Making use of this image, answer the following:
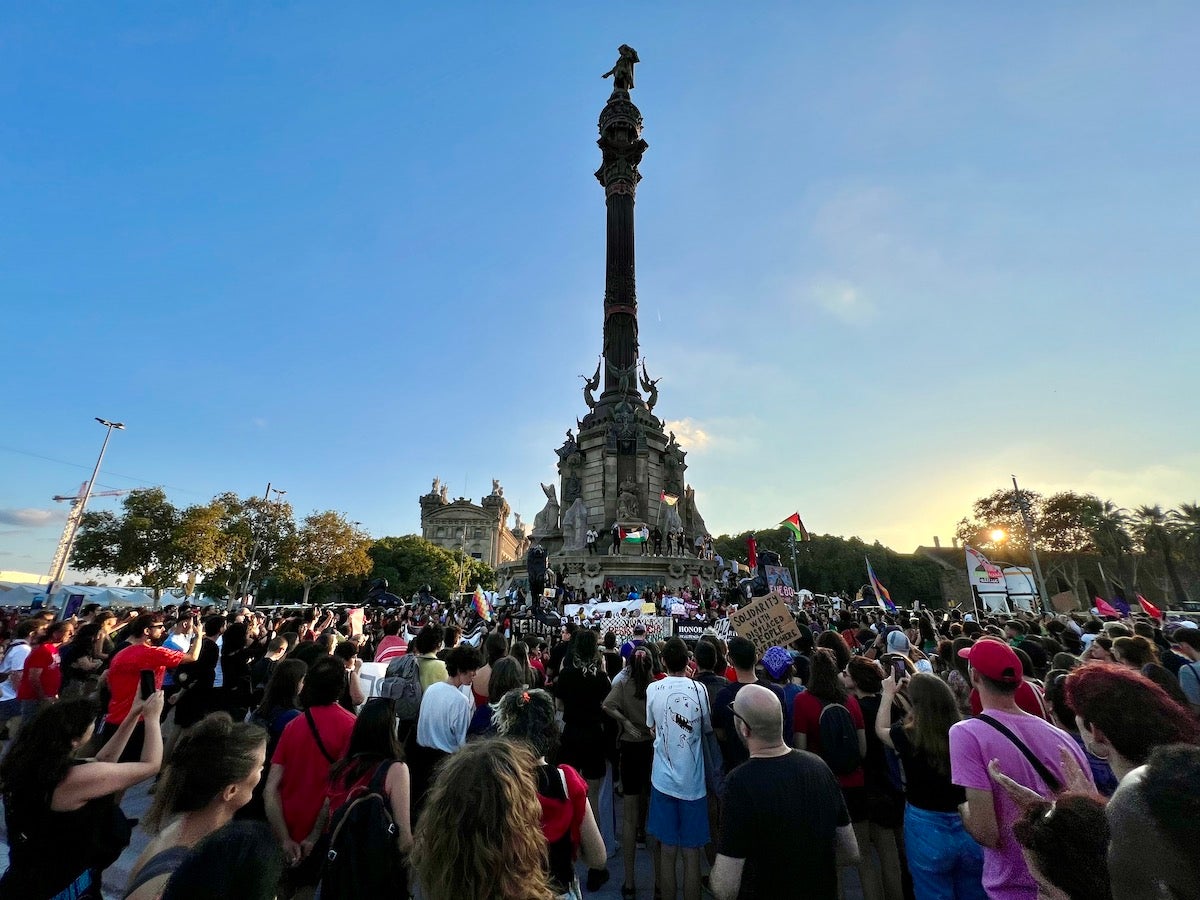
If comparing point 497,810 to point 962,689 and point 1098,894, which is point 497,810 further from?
point 962,689

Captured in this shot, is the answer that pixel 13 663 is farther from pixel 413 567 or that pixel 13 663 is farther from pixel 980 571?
pixel 413 567

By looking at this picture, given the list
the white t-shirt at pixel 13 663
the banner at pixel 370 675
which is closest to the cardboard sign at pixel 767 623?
the banner at pixel 370 675

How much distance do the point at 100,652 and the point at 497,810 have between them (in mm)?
9206

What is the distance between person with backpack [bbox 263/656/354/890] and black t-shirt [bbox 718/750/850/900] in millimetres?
2519

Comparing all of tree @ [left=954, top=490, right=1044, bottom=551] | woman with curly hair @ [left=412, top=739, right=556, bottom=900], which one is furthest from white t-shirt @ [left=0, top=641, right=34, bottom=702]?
tree @ [left=954, top=490, right=1044, bottom=551]

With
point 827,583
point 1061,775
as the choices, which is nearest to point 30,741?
point 1061,775

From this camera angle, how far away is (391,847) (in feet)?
9.16

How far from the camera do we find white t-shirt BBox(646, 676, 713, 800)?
4520 millimetres

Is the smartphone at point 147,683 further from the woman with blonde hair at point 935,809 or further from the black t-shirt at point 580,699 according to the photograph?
the woman with blonde hair at point 935,809

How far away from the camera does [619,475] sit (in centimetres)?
3469

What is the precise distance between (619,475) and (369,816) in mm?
31981

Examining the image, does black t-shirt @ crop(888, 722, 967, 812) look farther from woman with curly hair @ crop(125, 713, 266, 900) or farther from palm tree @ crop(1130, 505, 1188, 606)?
palm tree @ crop(1130, 505, 1188, 606)

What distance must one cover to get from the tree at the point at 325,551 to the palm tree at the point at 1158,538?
63.8 metres

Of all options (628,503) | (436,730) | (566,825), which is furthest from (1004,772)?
(628,503)
